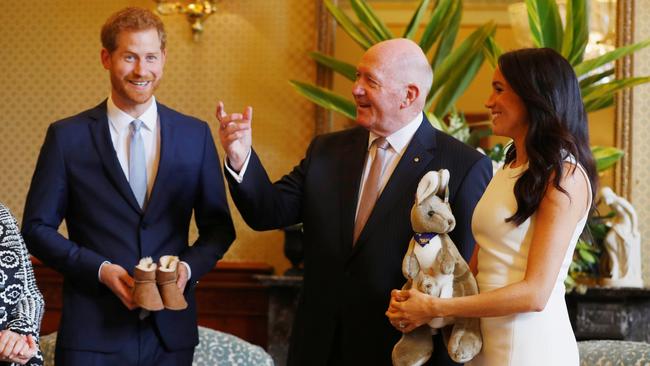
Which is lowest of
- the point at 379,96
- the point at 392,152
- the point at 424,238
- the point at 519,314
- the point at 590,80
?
the point at 519,314

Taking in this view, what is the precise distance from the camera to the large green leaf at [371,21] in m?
5.23

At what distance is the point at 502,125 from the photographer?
250 cm

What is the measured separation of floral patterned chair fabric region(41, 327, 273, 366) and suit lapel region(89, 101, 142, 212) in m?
1.29

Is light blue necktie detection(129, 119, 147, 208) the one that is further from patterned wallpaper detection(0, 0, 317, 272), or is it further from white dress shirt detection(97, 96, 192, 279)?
patterned wallpaper detection(0, 0, 317, 272)

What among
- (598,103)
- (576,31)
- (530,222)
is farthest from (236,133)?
(598,103)

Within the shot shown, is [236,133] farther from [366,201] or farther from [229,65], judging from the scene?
[229,65]

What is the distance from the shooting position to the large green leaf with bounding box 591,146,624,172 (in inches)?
205

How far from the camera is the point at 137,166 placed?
9.61 ft

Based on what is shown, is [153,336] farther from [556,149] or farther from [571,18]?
[571,18]

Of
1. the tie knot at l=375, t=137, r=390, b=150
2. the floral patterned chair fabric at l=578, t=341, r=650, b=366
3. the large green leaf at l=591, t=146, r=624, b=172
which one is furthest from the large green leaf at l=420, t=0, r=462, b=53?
the tie knot at l=375, t=137, r=390, b=150

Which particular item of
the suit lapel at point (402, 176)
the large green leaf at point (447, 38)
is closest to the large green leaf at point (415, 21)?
the large green leaf at point (447, 38)

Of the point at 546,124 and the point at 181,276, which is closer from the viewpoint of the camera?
the point at 546,124

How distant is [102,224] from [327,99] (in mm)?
2571

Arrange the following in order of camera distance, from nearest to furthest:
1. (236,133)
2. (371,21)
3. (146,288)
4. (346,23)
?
(146,288)
(236,133)
(371,21)
(346,23)
